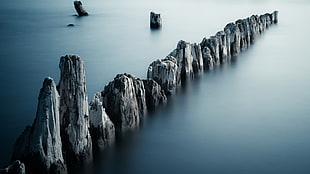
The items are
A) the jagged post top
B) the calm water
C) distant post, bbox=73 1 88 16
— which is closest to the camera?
the jagged post top

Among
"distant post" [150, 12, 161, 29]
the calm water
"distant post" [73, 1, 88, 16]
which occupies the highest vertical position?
"distant post" [73, 1, 88, 16]

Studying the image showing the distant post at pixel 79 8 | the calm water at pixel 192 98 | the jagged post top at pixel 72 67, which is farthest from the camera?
the distant post at pixel 79 8

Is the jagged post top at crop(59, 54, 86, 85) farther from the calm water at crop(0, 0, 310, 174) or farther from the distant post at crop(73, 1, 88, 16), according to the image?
the distant post at crop(73, 1, 88, 16)

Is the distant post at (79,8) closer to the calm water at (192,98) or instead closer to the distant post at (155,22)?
the calm water at (192,98)

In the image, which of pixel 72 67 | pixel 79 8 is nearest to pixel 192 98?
pixel 72 67

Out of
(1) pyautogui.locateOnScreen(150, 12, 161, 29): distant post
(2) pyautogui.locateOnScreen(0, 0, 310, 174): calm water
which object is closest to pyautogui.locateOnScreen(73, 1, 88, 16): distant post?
(2) pyautogui.locateOnScreen(0, 0, 310, 174): calm water

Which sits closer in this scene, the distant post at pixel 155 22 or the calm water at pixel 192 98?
the calm water at pixel 192 98

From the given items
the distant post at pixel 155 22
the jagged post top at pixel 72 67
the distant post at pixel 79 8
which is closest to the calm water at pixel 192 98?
the distant post at pixel 155 22

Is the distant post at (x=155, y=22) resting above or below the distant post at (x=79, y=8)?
below

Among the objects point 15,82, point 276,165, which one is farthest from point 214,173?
point 15,82

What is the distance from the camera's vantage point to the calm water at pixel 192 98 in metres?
9.71

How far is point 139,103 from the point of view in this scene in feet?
38.4

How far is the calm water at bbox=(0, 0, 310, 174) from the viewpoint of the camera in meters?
9.71

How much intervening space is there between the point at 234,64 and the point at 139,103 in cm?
975
